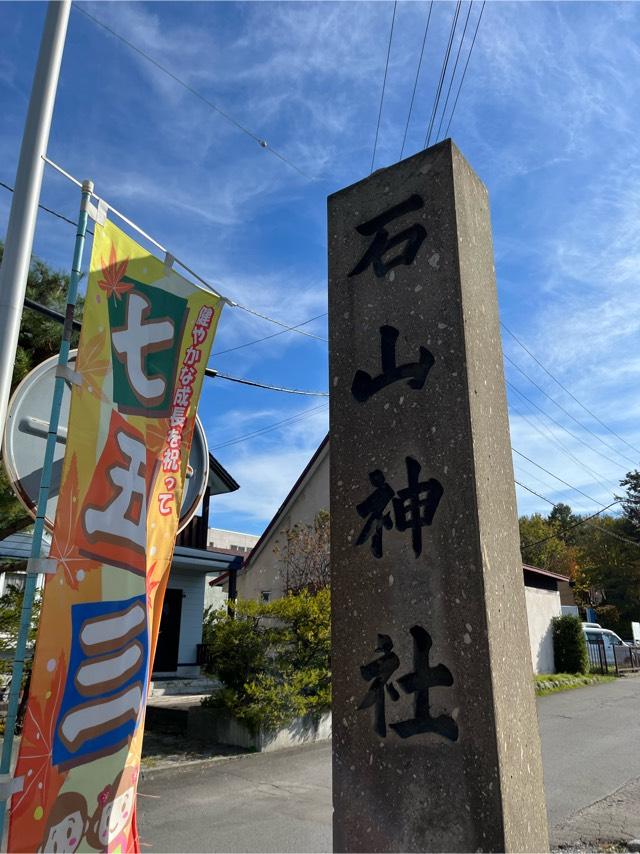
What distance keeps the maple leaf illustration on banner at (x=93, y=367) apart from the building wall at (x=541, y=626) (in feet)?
59.9

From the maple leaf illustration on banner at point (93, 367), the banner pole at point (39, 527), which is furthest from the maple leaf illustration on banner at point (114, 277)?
the maple leaf illustration on banner at point (93, 367)

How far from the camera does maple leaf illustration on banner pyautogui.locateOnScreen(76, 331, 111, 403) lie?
2983 millimetres

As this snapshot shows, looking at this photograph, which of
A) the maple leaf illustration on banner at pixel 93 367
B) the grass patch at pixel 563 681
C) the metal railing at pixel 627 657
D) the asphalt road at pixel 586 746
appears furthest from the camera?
the metal railing at pixel 627 657

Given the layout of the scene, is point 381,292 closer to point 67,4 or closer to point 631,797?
point 67,4

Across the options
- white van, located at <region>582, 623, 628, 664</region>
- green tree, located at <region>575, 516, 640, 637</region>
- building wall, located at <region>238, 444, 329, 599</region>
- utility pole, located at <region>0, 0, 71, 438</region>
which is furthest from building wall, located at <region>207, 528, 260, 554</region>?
utility pole, located at <region>0, 0, 71, 438</region>

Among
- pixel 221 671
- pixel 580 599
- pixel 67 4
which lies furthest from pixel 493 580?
pixel 580 599

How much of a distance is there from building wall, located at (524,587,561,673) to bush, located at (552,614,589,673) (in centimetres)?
22

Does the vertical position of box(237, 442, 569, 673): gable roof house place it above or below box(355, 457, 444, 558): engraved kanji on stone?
above

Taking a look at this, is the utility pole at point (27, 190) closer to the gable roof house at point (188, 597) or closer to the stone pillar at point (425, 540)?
the stone pillar at point (425, 540)

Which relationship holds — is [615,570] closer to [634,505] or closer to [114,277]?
[634,505]

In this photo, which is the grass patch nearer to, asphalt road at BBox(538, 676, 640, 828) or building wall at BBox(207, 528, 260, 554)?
asphalt road at BBox(538, 676, 640, 828)

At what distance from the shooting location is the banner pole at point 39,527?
2498mm

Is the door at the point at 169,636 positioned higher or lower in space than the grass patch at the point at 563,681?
higher

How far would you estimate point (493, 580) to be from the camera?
111 inches
